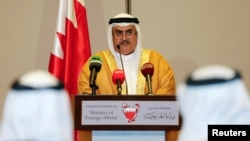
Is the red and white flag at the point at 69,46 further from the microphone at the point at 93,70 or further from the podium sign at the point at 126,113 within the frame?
the podium sign at the point at 126,113

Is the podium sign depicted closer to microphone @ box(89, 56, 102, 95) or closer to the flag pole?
microphone @ box(89, 56, 102, 95)

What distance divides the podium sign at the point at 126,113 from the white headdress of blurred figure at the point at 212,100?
1.55 m

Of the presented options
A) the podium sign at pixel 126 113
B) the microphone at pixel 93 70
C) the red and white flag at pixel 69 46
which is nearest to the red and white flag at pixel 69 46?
the red and white flag at pixel 69 46

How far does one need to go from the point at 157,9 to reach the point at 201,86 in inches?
156

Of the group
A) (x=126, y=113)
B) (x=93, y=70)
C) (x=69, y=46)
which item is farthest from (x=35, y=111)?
(x=69, y=46)

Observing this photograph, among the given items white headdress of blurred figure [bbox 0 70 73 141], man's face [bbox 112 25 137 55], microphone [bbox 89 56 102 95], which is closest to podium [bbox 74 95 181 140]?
microphone [bbox 89 56 102 95]

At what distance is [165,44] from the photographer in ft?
15.4

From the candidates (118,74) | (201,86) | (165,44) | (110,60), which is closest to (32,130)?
(201,86)

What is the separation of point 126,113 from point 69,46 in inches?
69.4

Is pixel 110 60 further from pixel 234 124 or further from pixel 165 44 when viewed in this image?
pixel 234 124

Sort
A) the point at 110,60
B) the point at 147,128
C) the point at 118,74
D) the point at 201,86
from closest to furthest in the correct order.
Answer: the point at 201,86, the point at 147,128, the point at 118,74, the point at 110,60

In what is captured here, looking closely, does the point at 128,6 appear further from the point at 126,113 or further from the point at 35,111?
the point at 35,111

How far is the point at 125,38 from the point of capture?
365 cm

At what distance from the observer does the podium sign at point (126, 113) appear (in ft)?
7.76
